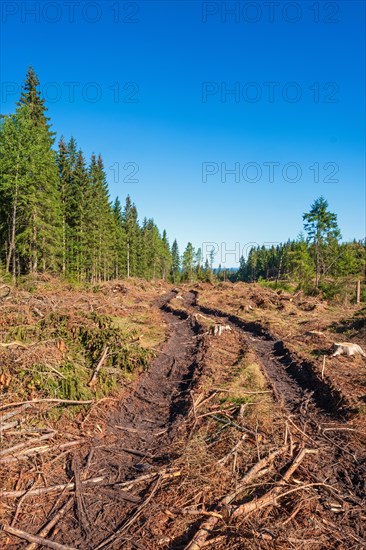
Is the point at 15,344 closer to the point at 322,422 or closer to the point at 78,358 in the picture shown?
the point at 78,358

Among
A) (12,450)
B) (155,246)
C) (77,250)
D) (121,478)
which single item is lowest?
(121,478)

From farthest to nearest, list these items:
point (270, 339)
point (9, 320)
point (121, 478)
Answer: point (270, 339), point (9, 320), point (121, 478)

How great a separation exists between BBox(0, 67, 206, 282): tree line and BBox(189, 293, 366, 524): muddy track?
1550 cm

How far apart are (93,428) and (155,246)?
66031mm

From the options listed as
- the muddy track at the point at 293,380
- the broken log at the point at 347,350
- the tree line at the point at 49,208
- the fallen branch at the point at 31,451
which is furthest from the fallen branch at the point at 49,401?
the tree line at the point at 49,208

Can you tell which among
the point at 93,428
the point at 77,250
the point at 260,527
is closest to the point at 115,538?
the point at 260,527

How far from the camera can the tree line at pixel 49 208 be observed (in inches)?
862

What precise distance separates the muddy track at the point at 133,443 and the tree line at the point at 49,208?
13139 mm

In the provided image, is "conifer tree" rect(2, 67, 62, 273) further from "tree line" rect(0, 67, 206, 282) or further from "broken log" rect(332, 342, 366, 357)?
"broken log" rect(332, 342, 366, 357)

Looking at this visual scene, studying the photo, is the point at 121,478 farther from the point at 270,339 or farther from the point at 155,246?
the point at 155,246

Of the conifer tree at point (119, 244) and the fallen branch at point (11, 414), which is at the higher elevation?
the conifer tree at point (119, 244)

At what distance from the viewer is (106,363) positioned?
8.18 meters

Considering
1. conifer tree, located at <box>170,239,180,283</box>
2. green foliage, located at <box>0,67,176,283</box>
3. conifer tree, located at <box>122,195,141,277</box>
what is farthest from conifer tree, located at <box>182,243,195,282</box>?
green foliage, located at <box>0,67,176,283</box>

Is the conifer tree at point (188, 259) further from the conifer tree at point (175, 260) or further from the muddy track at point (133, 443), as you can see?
the muddy track at point (133, 443)
